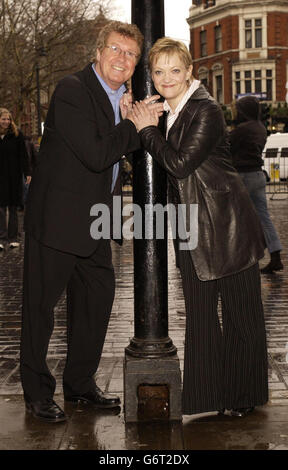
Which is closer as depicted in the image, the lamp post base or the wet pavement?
the wet pavement

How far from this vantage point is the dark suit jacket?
12.1ft

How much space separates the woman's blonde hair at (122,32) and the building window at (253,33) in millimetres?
57983

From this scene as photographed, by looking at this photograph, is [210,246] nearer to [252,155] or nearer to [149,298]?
[149,298]

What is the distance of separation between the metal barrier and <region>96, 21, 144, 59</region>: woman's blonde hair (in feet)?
67.7

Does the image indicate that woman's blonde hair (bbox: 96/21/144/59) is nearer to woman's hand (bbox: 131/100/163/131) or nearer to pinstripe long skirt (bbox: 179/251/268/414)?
woman's hand (bbox: 131/100/163/131)

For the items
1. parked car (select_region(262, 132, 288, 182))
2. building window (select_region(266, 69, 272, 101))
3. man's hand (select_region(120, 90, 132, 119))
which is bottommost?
man's hand (select_region(120, 90, 132, 119))

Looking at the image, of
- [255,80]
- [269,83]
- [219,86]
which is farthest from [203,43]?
[269,83]

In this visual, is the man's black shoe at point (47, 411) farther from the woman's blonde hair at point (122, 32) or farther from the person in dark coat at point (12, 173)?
the person in dark coat at point (12, 173)

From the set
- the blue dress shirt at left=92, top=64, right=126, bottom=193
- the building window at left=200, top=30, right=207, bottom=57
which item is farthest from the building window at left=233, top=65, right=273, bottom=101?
the blue dress shirt at left=92, top=64, right=126, bottom=193

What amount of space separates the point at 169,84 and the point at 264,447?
1799mm

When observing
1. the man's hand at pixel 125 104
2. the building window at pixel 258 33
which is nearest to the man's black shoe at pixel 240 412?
the man's hand at pixel 125 104

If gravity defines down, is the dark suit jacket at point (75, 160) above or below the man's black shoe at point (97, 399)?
above

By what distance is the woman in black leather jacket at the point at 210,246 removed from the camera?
3.66m
